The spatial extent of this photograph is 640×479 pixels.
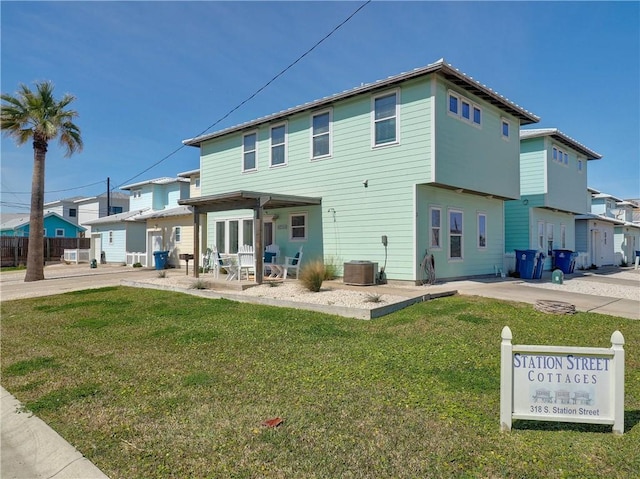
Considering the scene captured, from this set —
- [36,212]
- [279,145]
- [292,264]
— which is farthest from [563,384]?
[36,212]

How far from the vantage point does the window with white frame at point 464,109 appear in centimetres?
1156

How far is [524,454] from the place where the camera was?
9.30ft

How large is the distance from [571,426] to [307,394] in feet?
7.89

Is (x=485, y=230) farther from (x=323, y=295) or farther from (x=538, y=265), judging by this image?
(x=323, y=295)

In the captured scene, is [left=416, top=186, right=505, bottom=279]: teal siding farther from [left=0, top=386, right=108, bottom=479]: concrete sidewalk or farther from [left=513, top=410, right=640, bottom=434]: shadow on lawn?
[left=0, top=386, right=108, bottom=479]: concrete sidewalk

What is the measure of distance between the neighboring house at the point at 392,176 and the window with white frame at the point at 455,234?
0.11 feet

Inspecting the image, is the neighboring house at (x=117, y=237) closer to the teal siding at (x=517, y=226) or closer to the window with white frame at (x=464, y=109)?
the window with white frame at (x=464, y=109)

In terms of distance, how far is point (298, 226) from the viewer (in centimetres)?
1446

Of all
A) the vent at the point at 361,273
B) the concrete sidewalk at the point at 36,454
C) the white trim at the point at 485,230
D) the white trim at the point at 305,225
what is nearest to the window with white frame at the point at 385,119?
the white trim at the point at 305,225

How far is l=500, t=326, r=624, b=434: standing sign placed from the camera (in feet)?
10.2

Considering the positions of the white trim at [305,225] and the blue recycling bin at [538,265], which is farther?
the blue recycling bin at [538,265]

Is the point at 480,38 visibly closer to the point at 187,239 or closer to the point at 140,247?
the point at 187,239

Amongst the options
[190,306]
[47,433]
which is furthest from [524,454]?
Answer: [190,306]

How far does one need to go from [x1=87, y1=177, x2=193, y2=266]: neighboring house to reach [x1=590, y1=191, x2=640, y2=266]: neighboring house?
28450mm
